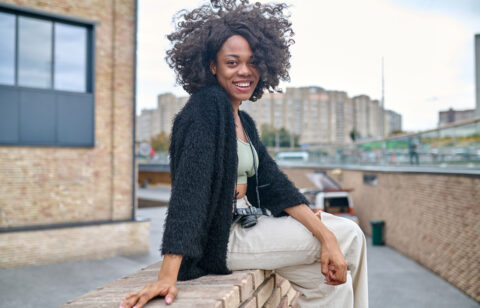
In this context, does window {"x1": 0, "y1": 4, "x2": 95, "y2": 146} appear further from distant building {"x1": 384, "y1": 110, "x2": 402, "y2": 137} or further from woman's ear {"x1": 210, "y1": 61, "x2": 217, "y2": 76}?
distant building {"x1": 384, "y1": 110, "x2": 402, "y2": 137}

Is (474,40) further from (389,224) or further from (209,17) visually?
Answer: (209,17)

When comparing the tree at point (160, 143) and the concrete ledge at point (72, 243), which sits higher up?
the tree at point (160, 143)

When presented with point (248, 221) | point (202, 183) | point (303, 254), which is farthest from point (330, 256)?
point (202, 183)

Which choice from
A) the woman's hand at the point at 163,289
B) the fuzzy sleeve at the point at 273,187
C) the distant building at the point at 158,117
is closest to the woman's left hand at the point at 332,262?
the fuzzy sleeve at the point at 273,187

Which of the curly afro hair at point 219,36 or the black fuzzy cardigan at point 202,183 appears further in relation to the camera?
the curly afro hair at point 219,36

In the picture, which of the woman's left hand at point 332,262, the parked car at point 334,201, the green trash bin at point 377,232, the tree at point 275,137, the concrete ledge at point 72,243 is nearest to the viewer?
the woman's left hand at point 332,262

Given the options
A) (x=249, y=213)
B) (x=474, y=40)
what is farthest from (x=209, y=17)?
(x=474, y=40)

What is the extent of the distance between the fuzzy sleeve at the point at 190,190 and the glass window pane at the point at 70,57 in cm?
900

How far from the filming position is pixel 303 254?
1.90 meters

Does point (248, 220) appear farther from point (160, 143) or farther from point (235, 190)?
point (160, 143)

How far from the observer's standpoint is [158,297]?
1504 mm

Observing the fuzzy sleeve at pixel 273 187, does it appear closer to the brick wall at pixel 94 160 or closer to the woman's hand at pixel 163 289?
the woman's hand at pixel 163 289

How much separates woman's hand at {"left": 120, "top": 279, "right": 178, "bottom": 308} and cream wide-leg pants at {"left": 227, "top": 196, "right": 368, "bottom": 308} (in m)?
0.49

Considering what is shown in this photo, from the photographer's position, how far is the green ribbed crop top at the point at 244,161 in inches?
81.4
